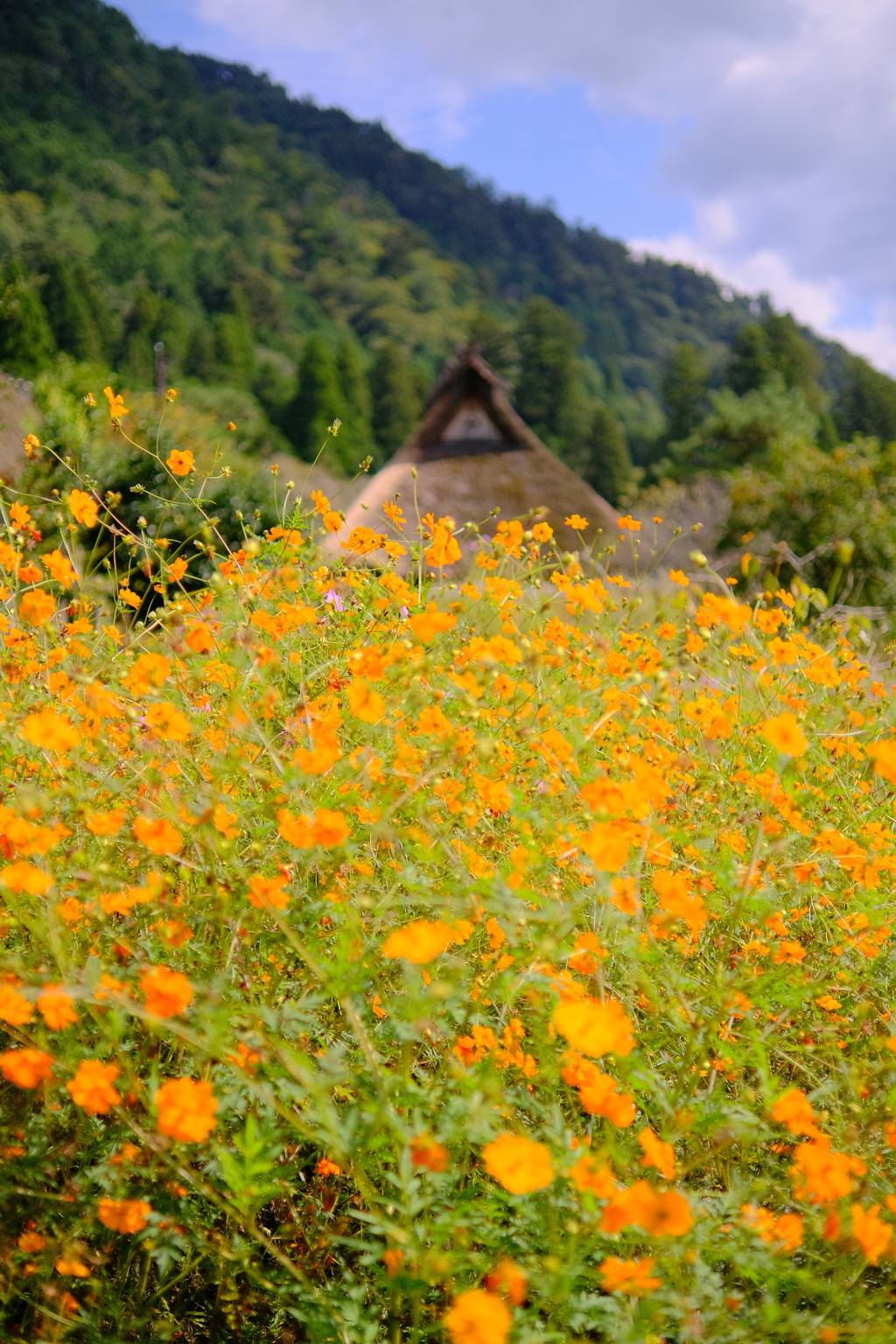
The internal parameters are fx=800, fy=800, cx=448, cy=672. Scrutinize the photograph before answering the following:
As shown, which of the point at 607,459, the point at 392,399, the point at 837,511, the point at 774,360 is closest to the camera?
the point at 837,511

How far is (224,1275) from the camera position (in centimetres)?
137

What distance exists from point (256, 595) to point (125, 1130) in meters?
1.07

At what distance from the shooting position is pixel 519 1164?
0.98 m

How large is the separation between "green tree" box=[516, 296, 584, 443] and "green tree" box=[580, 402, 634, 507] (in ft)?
8.96

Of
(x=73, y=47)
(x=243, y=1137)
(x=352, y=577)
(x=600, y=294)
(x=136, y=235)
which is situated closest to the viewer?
(x=243, y=1137)

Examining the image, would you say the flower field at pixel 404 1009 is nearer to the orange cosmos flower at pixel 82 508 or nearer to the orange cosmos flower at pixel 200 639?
the orange cosmos flower at pixel 200 639

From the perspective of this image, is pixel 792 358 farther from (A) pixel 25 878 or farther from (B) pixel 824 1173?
(A) pixel 25 878

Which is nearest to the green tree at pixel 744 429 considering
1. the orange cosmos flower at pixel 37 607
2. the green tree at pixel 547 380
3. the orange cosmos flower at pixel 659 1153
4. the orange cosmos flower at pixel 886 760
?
the green tree at pixel 547 380

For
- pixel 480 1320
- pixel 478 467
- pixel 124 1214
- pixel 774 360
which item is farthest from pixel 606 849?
pixel 774 360

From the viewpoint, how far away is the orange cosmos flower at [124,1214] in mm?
1198

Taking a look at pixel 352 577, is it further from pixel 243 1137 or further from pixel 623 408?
pixel 623 408

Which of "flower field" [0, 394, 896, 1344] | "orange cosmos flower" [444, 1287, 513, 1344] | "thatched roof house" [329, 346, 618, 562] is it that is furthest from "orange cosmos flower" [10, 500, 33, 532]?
"thatched roof house" [329, 346, 618, 562]

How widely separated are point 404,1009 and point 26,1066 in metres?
0.55

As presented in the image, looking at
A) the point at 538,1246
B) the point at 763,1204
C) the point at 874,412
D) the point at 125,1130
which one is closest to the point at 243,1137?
the point at 125,1130
